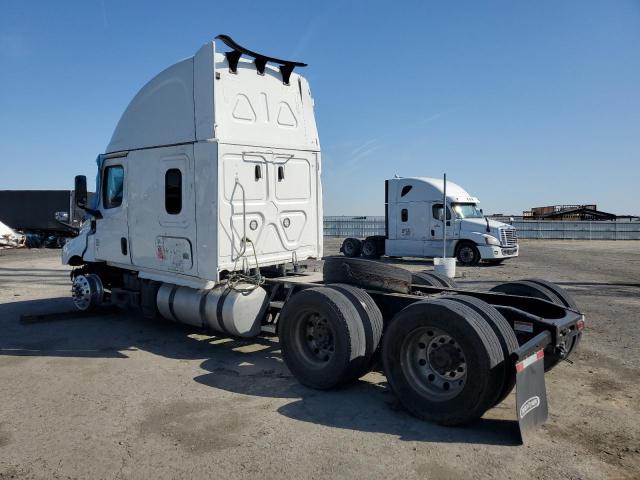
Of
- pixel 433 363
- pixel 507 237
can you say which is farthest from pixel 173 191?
pixel 507 237

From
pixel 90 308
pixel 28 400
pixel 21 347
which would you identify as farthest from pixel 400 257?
pixel 28 400

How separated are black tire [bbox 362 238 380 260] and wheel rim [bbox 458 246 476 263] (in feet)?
12.5

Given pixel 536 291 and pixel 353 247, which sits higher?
pixel 353 247

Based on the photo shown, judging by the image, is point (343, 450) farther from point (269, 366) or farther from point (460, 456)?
point (269, 366)

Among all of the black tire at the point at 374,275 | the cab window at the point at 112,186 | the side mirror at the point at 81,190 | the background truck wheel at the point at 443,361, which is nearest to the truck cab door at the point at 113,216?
the cab window at the point at 112,186

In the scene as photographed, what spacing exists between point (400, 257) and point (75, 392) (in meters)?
16.1

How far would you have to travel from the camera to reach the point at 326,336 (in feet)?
17.5

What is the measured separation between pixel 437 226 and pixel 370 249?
3.33 meters

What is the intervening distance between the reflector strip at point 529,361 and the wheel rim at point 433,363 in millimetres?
476

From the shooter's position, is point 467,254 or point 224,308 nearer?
point 224,308

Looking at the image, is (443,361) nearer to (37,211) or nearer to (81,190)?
(81,190)

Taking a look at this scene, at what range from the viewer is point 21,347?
7.02 metres

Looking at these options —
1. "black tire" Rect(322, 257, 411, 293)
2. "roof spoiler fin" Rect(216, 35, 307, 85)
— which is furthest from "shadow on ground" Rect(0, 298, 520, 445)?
"roof spoiler fin" Rect(216, 35, 307, 85)

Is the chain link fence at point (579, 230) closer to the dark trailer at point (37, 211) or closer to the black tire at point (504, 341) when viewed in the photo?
the dark trailer at point (37, 211)
